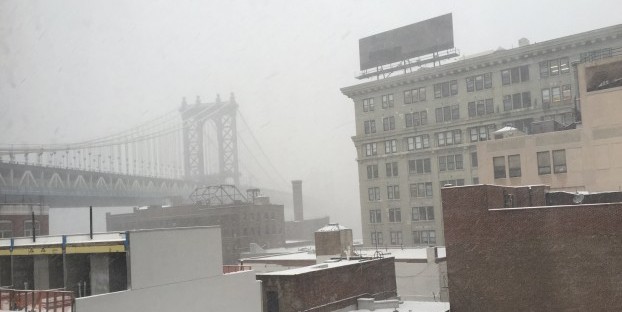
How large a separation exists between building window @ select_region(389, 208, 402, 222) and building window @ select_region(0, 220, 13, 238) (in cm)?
3492

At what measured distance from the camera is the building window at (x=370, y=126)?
6208 centimetres

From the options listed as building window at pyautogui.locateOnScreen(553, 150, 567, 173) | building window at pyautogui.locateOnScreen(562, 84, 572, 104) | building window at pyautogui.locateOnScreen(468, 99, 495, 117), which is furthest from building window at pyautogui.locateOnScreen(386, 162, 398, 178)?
building window at pyautogui.locateOnScreen(553, 150, 567, 173)

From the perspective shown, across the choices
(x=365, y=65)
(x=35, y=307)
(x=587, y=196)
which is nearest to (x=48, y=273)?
(x=35, y=307)

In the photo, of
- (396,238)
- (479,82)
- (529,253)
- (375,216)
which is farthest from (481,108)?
(529,253)

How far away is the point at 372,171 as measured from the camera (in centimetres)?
6281

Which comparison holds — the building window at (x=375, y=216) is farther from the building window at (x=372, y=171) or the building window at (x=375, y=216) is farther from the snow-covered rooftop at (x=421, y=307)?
the snow-covered rooftop at (x=421, y=307)

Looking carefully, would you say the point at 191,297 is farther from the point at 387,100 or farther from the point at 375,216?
the point at 387,100

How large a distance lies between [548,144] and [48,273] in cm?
2942

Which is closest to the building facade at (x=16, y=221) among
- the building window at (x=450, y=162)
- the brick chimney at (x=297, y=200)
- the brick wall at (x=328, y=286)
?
the brick wall at (x=328, y=286)

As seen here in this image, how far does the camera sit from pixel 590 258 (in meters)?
22.1

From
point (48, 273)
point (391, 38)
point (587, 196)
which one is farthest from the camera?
point (391, 38)

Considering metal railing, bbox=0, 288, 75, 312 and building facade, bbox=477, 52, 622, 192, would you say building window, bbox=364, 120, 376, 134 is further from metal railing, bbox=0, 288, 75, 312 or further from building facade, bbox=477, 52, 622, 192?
metal railing, bbox=0, 288, 75, 312

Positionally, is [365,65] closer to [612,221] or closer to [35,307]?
[612,221]

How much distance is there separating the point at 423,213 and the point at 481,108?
37.6ft
